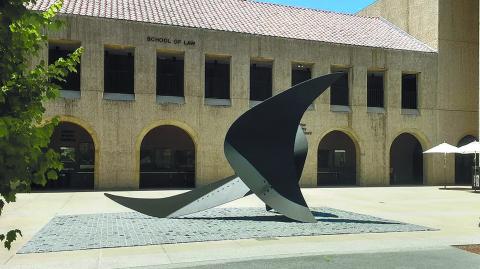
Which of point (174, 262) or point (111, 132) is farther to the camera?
point (111, 132)

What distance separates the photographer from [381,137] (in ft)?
106

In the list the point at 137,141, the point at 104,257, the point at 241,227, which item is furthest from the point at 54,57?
the point at 104,257

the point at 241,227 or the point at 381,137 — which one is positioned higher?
the point at 381,137

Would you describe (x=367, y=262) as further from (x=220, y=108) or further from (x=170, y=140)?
(x=170, y=140)

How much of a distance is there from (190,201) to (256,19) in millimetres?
20961

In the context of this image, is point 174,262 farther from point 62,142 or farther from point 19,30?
point 62,142

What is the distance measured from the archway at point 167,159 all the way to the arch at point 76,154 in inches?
115

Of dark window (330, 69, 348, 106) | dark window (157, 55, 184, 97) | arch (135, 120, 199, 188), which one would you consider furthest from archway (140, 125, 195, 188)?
dark window (330, 69, 348, 106)

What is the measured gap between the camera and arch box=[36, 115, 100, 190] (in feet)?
88.4

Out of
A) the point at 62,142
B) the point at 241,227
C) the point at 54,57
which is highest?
the point at 54,57

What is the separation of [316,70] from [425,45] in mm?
9875

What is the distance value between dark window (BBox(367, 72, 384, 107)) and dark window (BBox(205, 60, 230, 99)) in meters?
10.3

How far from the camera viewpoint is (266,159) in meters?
14.0

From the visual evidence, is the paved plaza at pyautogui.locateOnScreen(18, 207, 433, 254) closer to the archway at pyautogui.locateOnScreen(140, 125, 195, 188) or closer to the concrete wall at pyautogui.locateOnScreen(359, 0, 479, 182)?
the archway at pyautogui.locateOnScreen(140, 125, 195, 188)
